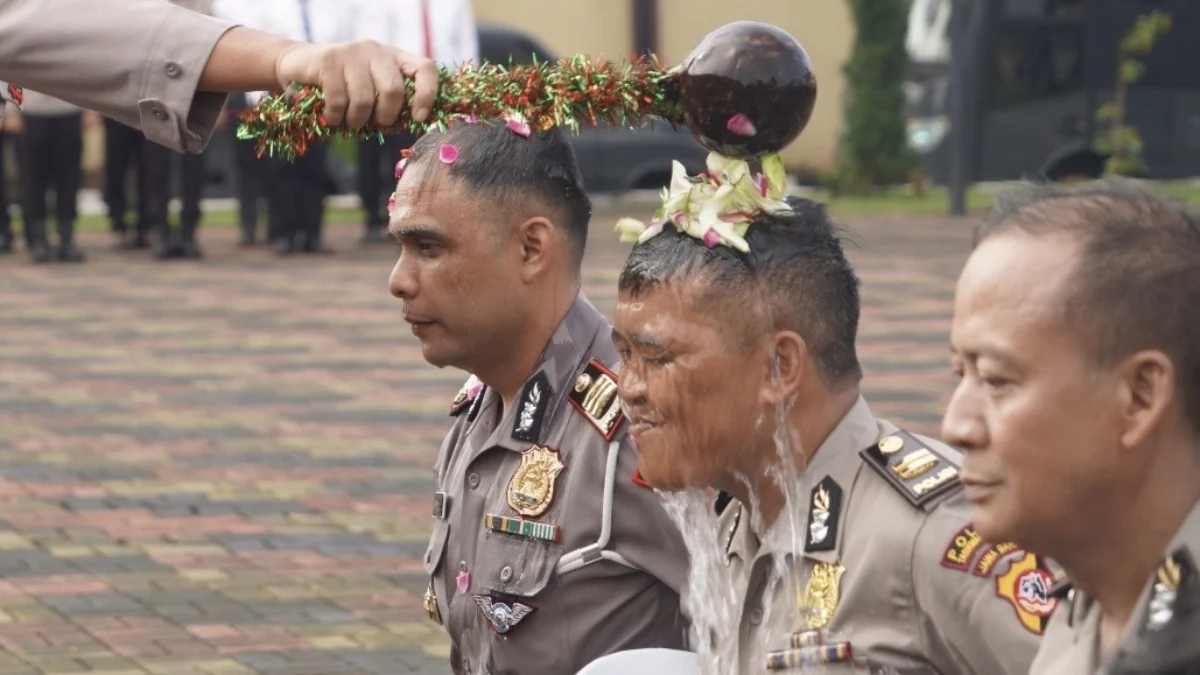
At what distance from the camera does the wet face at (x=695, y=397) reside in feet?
9.83

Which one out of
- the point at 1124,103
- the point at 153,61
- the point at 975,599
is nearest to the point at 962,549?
the point at 975,599

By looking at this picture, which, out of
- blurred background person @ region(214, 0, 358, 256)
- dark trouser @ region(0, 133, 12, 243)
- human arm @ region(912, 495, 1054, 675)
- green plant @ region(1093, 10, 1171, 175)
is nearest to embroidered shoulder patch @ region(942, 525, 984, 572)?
human arm @ region(912, 495, 1054, 675)

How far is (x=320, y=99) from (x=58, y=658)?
3432mm

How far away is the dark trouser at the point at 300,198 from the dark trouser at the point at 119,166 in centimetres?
103

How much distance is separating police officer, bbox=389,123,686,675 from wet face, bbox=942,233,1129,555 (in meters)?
1.31

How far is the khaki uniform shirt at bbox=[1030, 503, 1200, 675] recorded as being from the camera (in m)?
1.94

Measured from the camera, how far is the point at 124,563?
6863 mm

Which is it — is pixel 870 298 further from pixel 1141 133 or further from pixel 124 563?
pixel 1141 133

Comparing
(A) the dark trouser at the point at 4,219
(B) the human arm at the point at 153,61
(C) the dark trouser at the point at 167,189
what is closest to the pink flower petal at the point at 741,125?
(B) the human arm at the point at 153,61

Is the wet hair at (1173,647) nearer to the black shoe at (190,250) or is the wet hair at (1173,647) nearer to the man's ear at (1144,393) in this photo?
the man's ear at (1144,393)

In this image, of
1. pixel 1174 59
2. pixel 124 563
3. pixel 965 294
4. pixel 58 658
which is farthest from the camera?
pixel 1174 59

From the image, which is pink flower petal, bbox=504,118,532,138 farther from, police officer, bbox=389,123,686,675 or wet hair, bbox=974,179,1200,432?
wet hair, bbox=974,179,1200,432

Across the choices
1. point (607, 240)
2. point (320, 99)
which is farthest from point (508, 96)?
point (607, 240)

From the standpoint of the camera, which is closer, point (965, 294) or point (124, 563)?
point (965, 294)
